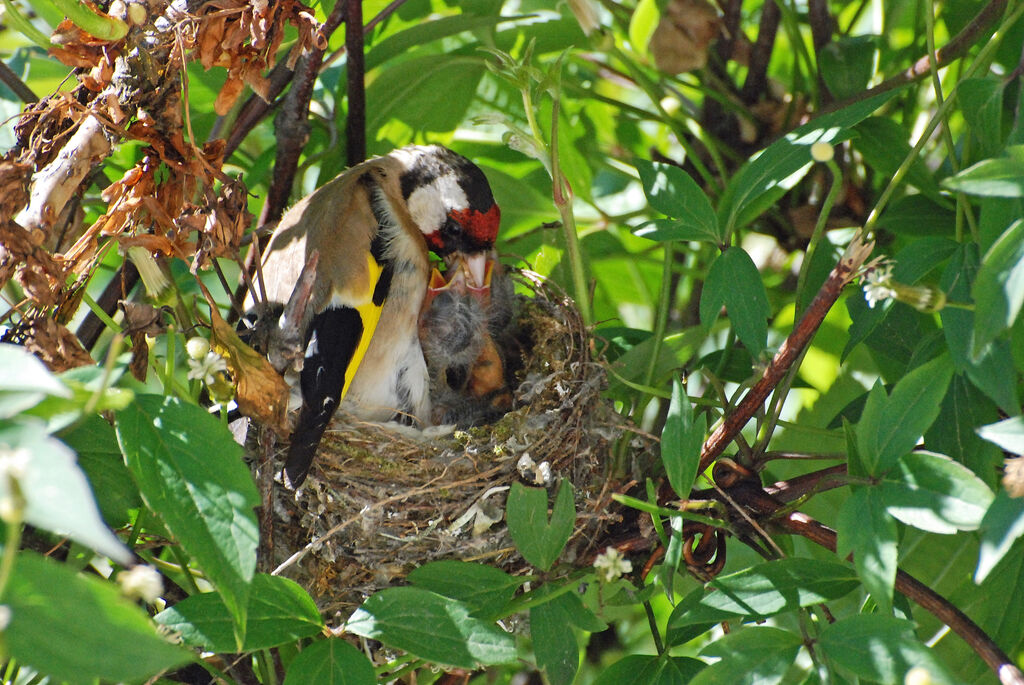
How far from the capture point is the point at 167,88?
127cm

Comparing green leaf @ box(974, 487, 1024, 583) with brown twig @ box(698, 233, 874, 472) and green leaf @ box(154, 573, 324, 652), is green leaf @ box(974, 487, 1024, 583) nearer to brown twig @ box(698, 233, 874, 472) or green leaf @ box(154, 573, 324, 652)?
brown twig @ box(698, 233, 874, 472)

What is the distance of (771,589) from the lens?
1139 mm

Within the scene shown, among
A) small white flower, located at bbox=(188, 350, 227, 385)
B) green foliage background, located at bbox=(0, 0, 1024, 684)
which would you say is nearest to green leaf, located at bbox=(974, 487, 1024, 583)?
green foliage background, located at bbox=(0, 0, 1024, 684)

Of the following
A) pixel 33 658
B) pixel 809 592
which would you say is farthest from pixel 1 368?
pixel 809 592

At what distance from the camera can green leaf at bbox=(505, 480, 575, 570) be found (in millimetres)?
1222

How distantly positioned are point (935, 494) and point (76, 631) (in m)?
0.81

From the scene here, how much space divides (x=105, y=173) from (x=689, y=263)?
126 centimetres

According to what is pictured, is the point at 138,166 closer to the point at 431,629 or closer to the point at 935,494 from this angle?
the point at 431,629

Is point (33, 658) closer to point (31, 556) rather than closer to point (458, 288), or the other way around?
point (31, 556)

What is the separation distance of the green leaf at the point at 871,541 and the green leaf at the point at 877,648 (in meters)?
0.02

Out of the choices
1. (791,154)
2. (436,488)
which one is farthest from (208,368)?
(791,154)

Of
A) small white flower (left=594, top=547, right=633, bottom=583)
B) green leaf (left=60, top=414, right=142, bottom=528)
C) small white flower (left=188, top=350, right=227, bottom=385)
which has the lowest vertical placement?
small white flower (left=594, top=547, right=633, bottom=583)

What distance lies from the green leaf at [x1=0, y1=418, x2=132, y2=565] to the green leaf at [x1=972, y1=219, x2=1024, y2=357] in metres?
0.76

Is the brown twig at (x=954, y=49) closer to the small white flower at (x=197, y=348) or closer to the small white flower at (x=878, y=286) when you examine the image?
the small white flower at (x=878, y=286)
